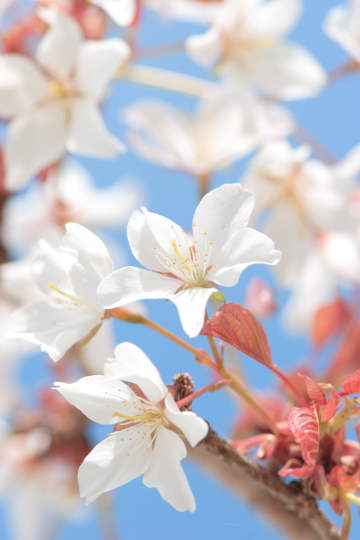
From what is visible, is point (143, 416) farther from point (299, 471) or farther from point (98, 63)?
point (98, 63)

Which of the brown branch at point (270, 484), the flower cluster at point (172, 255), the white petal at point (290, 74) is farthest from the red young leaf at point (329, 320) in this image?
the brown branch at point (270, 484)

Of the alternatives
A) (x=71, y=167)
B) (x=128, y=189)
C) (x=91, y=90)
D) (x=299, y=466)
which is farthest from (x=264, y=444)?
(x=71, y=167)

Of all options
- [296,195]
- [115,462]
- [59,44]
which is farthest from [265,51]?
[115,462]

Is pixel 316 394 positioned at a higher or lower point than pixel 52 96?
higher

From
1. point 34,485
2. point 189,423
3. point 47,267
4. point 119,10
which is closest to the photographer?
point 189,423

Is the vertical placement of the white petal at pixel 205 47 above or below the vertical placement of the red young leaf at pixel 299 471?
below

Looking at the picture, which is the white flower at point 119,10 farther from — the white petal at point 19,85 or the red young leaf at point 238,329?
the red young leaf at point 238,329
